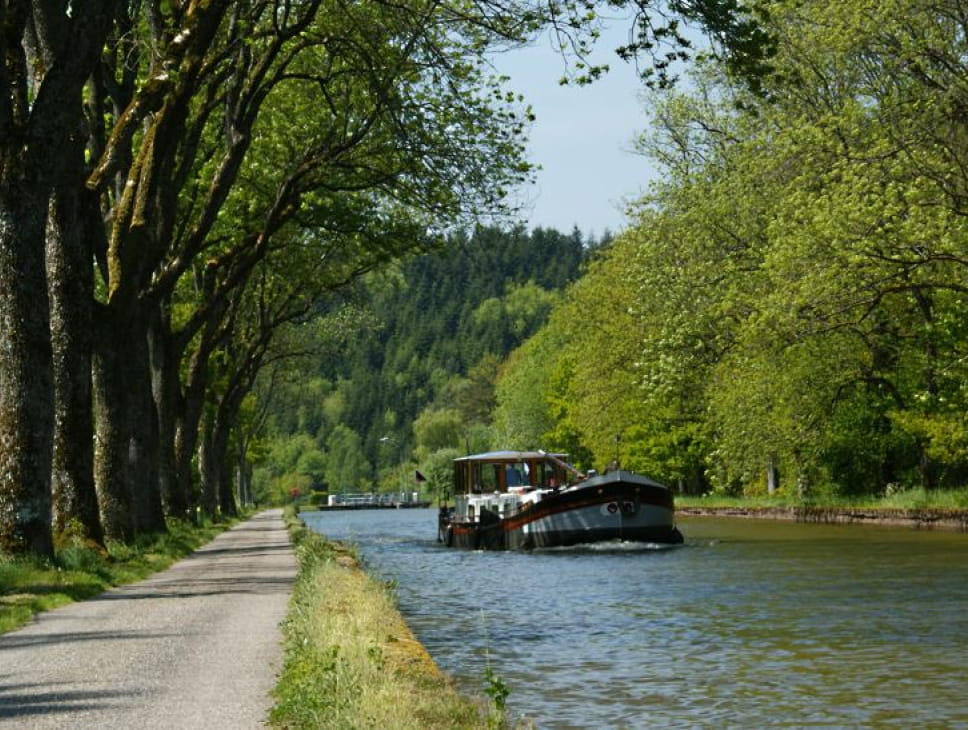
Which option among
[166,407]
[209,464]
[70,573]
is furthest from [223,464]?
[70,573]

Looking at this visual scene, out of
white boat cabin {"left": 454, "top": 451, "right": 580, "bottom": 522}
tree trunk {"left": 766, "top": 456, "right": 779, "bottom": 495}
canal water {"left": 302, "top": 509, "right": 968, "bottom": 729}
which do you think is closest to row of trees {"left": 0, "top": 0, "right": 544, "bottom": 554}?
canal water {"left": 302, "top": 509, "right": 968, "bottom": 729}

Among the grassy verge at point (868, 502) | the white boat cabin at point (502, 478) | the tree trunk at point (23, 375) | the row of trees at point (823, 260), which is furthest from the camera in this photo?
the white boat cabin at point (502, 478)

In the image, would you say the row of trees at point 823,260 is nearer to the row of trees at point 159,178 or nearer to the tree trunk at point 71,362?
the row of trees at point 159,178

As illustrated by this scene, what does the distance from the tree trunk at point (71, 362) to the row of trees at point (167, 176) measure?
1.6 inches

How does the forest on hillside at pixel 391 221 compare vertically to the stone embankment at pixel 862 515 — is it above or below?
above

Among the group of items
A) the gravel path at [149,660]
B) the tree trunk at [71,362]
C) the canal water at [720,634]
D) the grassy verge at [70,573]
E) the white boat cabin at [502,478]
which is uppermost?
the tree trunk at [71,362]

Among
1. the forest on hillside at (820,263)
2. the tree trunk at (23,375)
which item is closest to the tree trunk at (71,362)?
the tree trunk at (23,375)

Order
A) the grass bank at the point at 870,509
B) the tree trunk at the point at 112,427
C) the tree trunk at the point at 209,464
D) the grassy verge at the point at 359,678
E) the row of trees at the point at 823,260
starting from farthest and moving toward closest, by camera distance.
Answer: the tree trunk at the point at 209,464 < the grass bank at the point at 870,509 < the row of trees at the point at 823,260 < the tree trunk at the point at 112,427 < the grassy verge at the point at 359,678

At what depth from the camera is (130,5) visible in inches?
1255

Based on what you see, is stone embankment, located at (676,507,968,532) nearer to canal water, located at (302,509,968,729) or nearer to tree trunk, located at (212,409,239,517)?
canal water, located at (302,509,968,729)

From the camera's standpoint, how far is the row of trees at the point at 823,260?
40594 mm

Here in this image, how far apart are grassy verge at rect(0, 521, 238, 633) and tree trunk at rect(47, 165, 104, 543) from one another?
30.2 inches

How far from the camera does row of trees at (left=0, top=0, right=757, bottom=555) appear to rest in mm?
21547

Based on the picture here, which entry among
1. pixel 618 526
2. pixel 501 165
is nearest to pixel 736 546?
pixel 618 526
